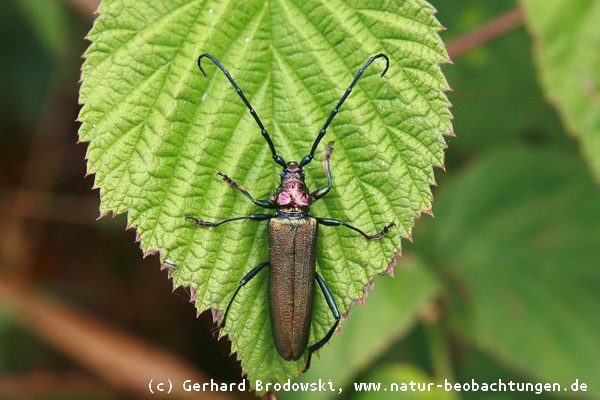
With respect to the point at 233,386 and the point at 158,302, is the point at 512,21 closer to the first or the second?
the point at 233,386

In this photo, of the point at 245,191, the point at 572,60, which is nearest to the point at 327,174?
the point at 245,191

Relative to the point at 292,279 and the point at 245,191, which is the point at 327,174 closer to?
the point at 245,191

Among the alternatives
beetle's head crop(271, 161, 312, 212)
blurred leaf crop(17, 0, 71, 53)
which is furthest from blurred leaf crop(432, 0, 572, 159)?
blurred leaf crop(17, 0, 71, 53)

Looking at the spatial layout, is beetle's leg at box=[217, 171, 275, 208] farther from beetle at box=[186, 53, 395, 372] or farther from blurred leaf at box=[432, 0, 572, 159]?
blurred leaf at box=[432, 0, 572, 159]

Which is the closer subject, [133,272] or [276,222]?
[276,222]

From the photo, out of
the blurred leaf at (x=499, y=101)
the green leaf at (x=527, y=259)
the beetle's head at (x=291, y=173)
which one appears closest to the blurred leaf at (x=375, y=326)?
the green leaf at (x=527, y=259)

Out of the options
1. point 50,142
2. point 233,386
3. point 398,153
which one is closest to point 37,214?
point 50,142
